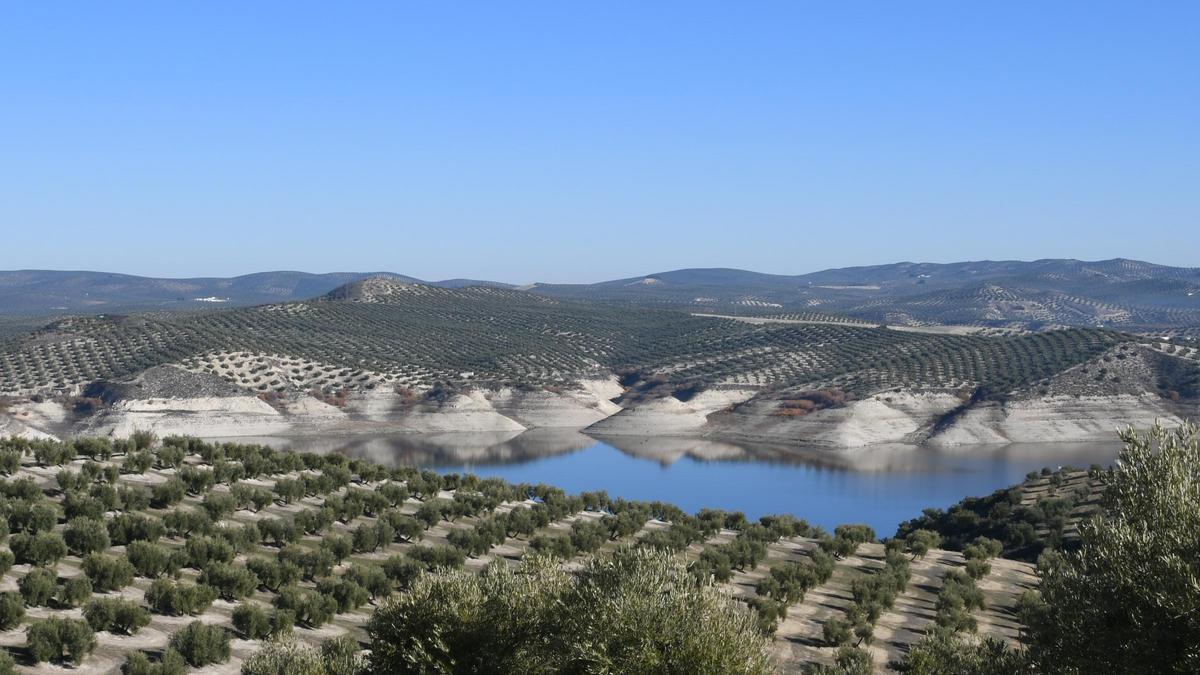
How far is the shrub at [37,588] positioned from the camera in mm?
24297

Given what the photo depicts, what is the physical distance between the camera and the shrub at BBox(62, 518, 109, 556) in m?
28.7

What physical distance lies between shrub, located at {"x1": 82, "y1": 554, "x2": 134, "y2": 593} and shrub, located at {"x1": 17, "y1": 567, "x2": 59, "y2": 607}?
1.41m

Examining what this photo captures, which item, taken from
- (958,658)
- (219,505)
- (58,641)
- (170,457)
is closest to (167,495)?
(219,505)

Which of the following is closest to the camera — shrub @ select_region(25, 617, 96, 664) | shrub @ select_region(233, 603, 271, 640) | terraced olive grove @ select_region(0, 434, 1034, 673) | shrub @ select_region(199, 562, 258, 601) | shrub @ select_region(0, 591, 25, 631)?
shrub @ select_region(25, 617, 96, 664)

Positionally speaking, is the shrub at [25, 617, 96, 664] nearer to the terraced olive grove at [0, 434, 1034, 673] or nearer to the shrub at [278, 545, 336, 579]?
the terraced olive grove at [0, 434, 1034, 673]

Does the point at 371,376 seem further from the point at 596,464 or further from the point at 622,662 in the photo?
the point at 622,662

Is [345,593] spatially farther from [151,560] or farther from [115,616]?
[115,616]

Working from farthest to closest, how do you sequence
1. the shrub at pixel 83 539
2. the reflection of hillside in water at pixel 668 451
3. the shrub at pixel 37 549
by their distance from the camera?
the reflection of hillside in water at pixel 668 451 → the shrub at pixel 83 539 → the shrub at pixel 37 549

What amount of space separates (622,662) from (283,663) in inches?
257

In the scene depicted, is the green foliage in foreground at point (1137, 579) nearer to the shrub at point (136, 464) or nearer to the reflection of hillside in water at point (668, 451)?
the shrub at point (136, 464)

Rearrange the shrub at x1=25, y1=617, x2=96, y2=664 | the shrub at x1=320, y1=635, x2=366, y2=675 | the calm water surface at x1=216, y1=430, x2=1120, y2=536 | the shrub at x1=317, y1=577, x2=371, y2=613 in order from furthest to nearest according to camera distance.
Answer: the calm water surface at x1=216, y1=430, x2=1120, y2=536 < the shrub at x1=317, y1=577, x2=371, y2=613 < the shrub at x1=25, y1=617, x2=96, y2=664 < the shrub at x1=320, y1=635, x2=366, y2=675

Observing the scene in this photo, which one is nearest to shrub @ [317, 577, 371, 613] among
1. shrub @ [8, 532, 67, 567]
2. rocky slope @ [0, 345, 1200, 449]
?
shrub @ [8, 532, 67, 567]

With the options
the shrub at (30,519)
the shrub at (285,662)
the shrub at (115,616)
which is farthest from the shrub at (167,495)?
the shrub at (285,662)

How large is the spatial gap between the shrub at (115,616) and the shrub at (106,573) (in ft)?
5.68
